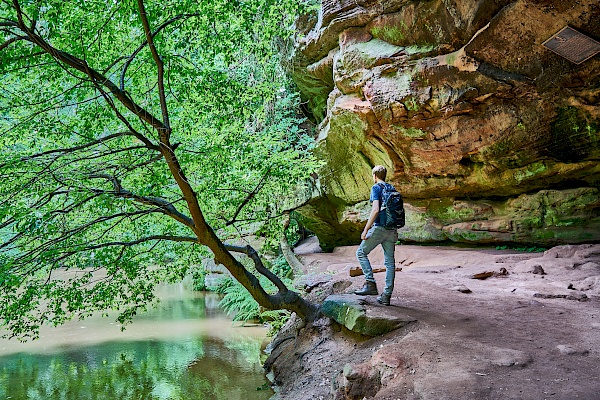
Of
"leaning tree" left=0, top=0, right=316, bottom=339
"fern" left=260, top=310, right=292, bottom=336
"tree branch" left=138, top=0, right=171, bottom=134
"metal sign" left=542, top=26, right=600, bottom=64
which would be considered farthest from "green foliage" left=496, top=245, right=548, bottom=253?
"tree branch" left=138, top=0, right=171, bottom=134

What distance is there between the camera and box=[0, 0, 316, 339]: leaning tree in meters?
5.68

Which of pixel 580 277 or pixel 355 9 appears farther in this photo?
pixel 355 9

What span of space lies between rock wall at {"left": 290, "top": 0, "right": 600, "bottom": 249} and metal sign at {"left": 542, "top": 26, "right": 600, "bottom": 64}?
24 centimetres

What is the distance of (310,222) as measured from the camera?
59.9ft

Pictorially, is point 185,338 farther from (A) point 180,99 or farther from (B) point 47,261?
(A) point 180,99

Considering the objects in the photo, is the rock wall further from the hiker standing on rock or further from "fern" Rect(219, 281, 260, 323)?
"fern" Rect(219, 281, 260, 323)

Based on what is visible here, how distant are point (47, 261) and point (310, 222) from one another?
41.6 ft

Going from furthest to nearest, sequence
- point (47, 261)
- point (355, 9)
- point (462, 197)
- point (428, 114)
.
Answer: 1. point (462, 197)
2. point (355, 9)
3. point (428, 114)
4. point (47, 261)

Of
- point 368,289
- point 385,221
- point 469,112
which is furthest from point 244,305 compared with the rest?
point 385,221

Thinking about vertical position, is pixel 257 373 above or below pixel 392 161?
below

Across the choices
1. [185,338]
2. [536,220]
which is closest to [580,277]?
[536,220]

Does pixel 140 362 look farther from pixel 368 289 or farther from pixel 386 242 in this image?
pixel 386 242

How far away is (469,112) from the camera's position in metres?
11.1

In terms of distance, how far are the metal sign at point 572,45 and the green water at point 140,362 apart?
851cm
